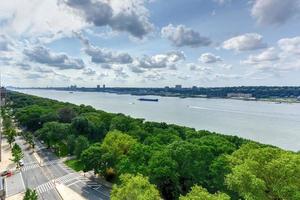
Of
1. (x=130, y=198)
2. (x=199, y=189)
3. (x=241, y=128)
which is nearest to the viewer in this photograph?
(x=199, y=189)

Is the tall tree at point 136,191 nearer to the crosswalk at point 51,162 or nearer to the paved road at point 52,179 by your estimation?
the paved road at point 52,179

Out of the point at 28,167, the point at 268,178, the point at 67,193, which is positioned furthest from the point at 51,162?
the point at 268,178

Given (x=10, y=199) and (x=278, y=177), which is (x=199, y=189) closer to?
(x=278, y=177)

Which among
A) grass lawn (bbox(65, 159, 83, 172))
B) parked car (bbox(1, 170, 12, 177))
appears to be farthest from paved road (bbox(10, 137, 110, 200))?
parked car (bbox(1, 170, 12, 177))

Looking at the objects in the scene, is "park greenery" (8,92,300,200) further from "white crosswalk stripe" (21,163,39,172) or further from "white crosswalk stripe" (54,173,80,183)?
"white crosswalk stripe" (21,163,39,172)

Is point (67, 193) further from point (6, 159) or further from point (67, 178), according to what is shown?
point (6, 159)

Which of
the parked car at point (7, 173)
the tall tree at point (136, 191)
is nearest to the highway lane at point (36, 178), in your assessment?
the parked car at point (7, 173)

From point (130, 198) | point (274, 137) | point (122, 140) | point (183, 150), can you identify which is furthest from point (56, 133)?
point (274, 137)
